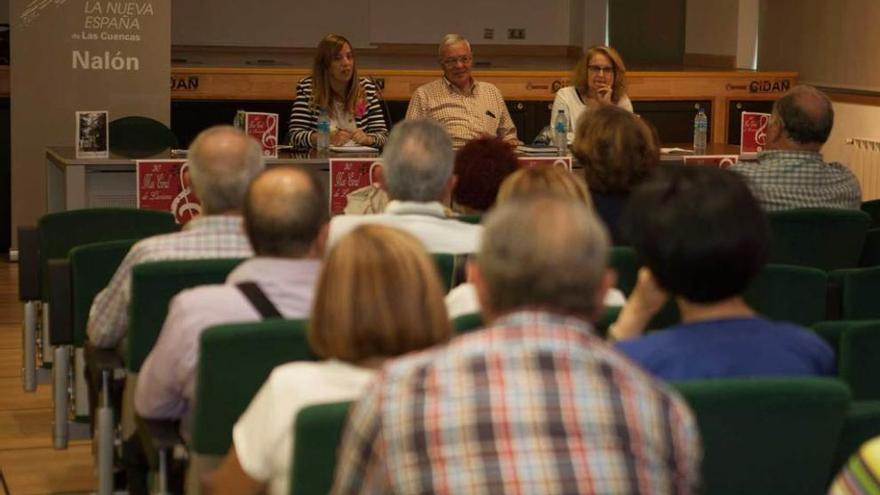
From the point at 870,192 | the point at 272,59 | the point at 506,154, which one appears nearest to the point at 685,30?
the point at 272,59

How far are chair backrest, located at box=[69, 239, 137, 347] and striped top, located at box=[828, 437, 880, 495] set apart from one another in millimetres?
2856

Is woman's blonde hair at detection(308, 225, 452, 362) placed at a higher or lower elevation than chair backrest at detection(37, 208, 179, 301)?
higher

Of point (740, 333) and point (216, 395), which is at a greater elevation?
point (740, 333)

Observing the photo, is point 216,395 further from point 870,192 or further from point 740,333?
point 870,192

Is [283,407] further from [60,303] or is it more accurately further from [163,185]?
[163,185]

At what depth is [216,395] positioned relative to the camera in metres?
2.93

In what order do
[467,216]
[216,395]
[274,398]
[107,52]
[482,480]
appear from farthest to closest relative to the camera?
1. [107,52]
2. [467,216]
3. [216,395]
4. [274,398]
5. [482,480]

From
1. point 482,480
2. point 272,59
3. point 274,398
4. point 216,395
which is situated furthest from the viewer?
point 272,59

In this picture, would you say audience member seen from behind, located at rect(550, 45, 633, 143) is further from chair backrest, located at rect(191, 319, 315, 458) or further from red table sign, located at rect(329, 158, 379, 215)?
chair backrest, located at rect(191, 319, 315, 458)

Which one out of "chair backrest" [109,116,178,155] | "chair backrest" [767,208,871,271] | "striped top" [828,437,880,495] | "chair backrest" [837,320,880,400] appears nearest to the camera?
"striped top" [828,437,880,495]

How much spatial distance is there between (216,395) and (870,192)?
723 centimetres

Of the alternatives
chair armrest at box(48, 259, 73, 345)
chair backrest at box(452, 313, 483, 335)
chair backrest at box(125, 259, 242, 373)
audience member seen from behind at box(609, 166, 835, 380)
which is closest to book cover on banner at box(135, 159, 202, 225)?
chair armrest at box(48, 259, 73, 345)

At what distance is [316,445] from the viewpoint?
86.4 inches

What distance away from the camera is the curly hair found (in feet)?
14.4
